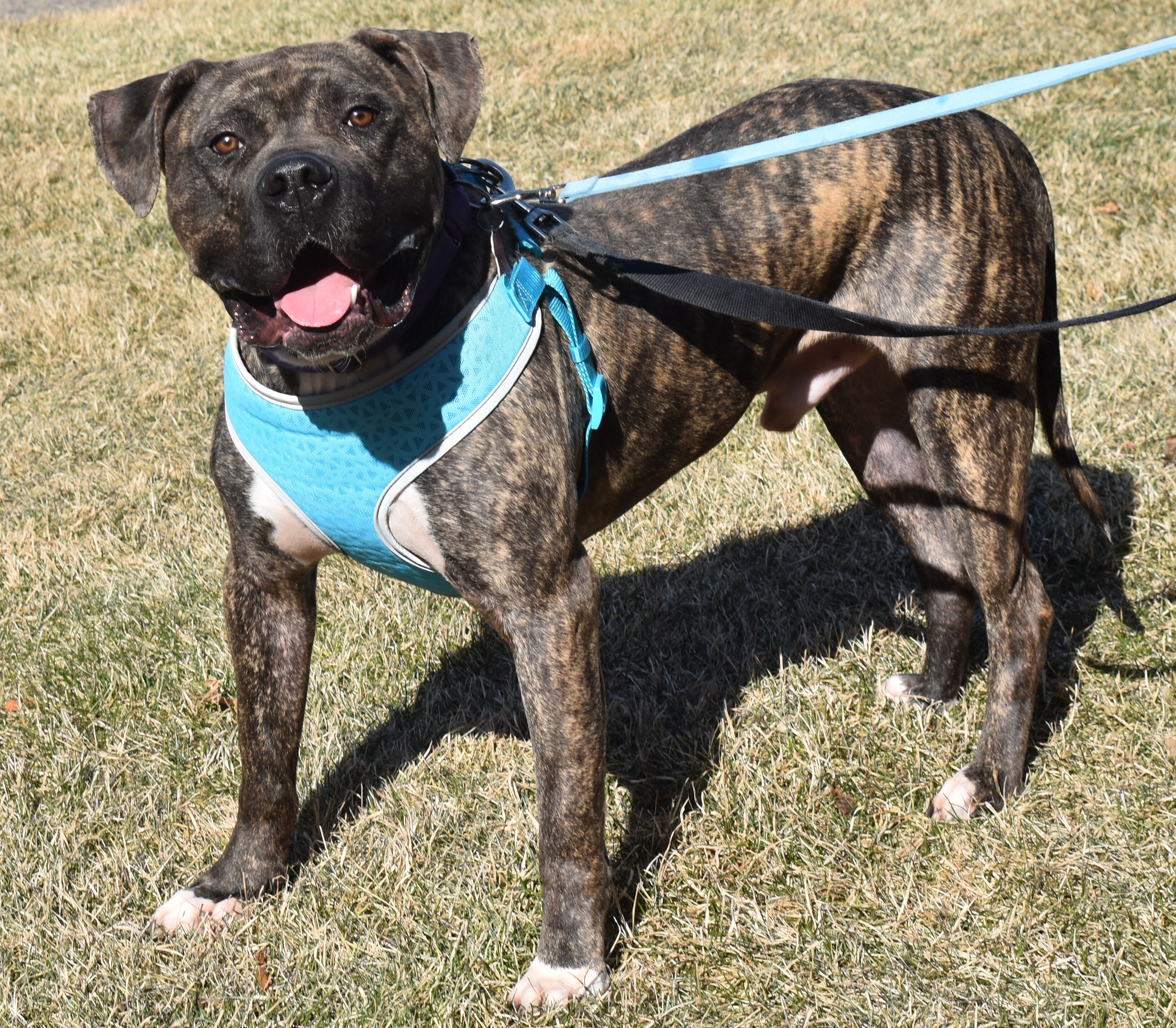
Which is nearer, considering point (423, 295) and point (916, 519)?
point (423, 295)

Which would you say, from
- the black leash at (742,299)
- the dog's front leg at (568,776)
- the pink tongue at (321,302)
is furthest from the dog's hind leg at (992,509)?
the pink tongue at (321,302)

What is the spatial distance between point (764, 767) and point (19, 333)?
5.81 m

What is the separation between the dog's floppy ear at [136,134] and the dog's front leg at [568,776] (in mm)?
1261

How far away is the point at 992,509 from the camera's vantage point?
3531mm

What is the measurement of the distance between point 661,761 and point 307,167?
2129mm

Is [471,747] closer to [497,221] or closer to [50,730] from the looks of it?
[50,730]

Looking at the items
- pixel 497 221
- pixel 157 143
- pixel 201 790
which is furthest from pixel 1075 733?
pixel 157 143

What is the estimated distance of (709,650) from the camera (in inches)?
165

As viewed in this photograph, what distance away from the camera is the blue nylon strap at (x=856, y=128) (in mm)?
2811

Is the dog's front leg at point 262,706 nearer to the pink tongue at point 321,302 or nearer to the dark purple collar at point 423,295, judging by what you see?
the dark purple collar at point 423,295

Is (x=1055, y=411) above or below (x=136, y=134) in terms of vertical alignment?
below

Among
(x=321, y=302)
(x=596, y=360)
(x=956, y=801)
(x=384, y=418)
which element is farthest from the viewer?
(x=956, y=801)

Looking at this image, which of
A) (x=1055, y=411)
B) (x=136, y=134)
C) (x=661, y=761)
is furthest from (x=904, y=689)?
(x=136, y=134)

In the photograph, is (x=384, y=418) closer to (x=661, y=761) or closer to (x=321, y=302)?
(x=321, y=302)
